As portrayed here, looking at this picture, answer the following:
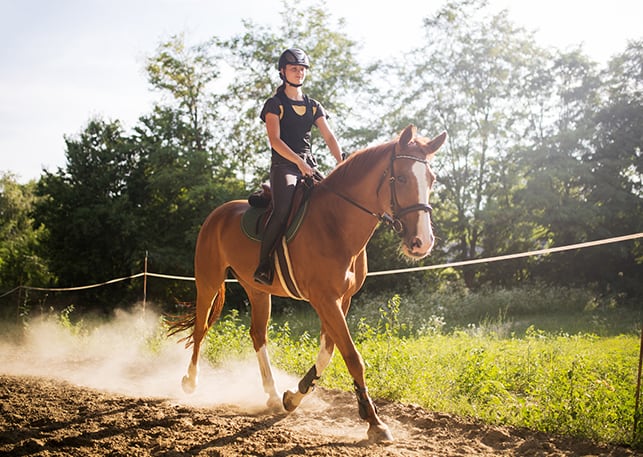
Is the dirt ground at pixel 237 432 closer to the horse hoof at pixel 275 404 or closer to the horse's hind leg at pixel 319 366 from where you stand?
the horse hoof at pixel 275 404

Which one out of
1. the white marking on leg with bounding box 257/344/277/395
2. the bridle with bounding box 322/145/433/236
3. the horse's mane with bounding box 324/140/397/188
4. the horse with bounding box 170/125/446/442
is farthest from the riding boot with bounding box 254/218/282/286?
the white marking on leg with bounding box 257/344/277/395

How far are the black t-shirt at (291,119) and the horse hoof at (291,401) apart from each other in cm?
234

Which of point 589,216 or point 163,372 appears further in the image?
point 589,216

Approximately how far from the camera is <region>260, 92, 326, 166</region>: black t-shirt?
5293 millimetres


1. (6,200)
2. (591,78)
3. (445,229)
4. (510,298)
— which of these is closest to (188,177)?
(445,229)

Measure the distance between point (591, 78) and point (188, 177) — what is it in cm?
1762

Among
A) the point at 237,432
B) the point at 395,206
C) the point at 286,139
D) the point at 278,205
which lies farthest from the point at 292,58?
the point at 237,432

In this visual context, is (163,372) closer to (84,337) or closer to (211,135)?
(84,337)

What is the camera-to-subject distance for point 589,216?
20.5 m

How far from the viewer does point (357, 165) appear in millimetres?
4816

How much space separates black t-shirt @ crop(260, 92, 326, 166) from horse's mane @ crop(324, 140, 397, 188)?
596 millimetres

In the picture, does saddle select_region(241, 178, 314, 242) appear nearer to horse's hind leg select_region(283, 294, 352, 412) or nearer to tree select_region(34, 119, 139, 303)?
horse's hind leg select_region(283, 294, 352, 412)

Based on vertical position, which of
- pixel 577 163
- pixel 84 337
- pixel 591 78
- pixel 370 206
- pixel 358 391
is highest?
pixel 591 78

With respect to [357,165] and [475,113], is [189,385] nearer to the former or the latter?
[357,165]
